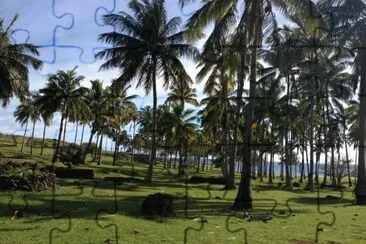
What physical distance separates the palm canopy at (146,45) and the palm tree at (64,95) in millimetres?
15499

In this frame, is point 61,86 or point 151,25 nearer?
point 151,25

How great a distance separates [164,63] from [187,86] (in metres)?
2.87

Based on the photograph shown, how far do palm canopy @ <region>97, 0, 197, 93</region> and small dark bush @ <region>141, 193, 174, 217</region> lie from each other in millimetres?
17504

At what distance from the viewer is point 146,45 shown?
32250 mm

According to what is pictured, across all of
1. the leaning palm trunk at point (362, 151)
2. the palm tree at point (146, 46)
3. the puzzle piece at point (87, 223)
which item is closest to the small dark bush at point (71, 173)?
the palm tree at point (146, 46)

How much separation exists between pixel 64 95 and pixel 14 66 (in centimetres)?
1423

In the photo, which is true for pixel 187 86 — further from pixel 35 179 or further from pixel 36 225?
pixel 36 225

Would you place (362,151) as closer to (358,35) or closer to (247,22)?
(358,35)

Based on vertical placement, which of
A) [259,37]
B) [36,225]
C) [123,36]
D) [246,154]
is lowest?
[36,225]

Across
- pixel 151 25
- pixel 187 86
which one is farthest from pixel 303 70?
pixel 151 25

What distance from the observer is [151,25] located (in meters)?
32.4

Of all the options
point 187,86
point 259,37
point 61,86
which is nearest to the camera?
point 259,37

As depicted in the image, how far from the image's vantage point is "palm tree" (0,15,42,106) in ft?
106

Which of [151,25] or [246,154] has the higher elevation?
[151,25]
